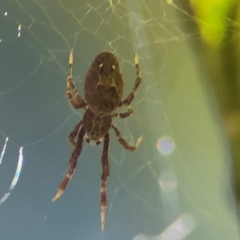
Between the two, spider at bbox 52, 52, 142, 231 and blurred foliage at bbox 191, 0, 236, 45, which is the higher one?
blurred foliage at bbox 191, 0, 236, 45

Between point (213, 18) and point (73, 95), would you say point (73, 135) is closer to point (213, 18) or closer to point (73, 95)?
point (73, 95)

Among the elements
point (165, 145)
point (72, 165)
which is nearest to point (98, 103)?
point (72, 165)

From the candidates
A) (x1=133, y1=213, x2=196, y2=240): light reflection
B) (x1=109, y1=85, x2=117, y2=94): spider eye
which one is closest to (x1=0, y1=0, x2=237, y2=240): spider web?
(x1=133, y1=213, x2=196, y2=240): light reflection

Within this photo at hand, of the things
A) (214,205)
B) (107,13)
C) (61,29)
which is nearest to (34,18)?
(61,29)

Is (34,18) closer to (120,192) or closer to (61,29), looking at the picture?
(61,29)

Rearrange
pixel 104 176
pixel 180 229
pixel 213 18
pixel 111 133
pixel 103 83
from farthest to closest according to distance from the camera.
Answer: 1. pixel 213 18
2. pixel 180 229
3. pixel 111 133
4. pixel 104 176
5. pixel 103 83

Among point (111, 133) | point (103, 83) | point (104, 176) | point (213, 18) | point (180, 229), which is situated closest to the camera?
point (103, 83)

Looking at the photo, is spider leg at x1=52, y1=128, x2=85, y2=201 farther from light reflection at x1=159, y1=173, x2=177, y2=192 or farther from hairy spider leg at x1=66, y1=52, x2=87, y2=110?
light reflection at x1=159, y1=173, x2=177, y2=192
